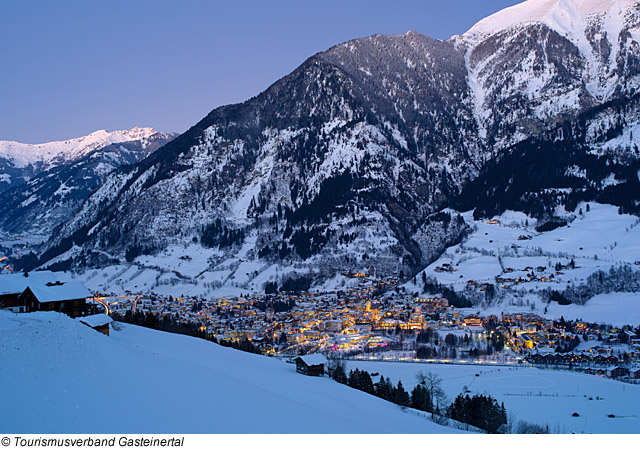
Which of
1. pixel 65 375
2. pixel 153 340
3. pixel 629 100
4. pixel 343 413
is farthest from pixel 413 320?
pixel 629 100

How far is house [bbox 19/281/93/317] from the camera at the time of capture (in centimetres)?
4381

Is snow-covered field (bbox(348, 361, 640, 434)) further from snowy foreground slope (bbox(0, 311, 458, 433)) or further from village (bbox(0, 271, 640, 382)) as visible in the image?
snowy foreground slope (bbox(0, 311, 458, 433))

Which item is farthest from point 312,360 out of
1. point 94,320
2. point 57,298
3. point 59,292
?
point 59,292

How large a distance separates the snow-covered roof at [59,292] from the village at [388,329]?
0.27ft

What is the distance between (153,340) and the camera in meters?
45.6

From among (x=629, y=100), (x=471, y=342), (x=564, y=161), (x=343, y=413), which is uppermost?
(x=629, y=100)

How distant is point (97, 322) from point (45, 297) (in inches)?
266

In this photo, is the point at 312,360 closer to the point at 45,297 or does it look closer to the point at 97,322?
the point at 97,322

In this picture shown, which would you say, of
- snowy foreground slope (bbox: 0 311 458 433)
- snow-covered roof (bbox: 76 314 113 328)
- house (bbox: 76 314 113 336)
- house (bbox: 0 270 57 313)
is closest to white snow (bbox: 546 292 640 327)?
snowy foreground slope (bbox: 0 311 458 433)

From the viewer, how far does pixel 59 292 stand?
46.5m

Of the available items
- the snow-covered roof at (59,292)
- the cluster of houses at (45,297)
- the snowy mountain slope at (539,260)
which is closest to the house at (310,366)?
the cluster of houses at (45,297)

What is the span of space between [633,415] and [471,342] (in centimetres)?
4191
